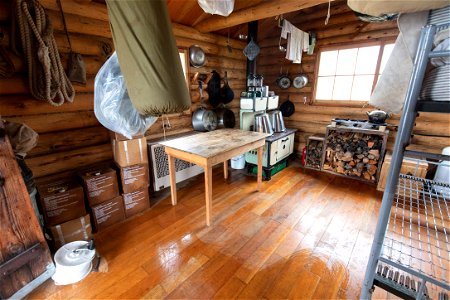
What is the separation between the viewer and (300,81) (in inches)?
148

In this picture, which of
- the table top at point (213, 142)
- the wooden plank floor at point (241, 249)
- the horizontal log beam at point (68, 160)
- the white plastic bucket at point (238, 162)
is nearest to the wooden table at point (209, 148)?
the table top at point (213, 142)

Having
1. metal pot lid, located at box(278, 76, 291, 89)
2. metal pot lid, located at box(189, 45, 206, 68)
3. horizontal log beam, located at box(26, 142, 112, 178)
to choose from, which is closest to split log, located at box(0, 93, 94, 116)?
horizontal log beam, located at box(26, 142, 112, 178)

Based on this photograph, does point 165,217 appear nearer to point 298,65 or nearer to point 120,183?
point 120,183

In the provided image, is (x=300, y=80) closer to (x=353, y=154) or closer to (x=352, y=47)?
(x=352, y=47)

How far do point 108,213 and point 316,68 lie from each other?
3.77m

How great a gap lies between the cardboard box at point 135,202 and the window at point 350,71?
3257 millimetres

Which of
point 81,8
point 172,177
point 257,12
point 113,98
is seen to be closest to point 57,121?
point 113,98

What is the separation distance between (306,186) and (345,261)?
4.49ft

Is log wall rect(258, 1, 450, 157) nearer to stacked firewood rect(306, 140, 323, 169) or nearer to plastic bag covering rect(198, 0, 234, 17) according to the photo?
stacked firewood rect(306, 140, 323, 169)

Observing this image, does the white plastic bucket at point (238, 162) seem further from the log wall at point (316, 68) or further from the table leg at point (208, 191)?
the table leg at point (208, 191)

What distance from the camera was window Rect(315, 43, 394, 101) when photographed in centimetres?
318

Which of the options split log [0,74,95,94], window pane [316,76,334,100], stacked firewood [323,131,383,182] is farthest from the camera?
window pane [316,76,334,100]

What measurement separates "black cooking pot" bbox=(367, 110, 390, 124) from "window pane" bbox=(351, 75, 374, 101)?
1.38 ft

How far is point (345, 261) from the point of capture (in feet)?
5.61
